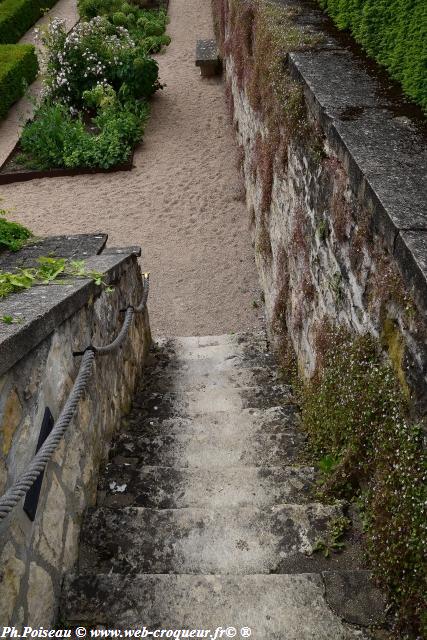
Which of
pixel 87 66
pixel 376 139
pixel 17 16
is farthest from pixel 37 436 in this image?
pixel 17 16

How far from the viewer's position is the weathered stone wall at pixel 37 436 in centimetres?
183

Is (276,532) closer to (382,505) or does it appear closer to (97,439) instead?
(382,505)

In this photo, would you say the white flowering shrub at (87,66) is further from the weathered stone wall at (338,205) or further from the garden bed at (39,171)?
the weathered stone wall at (338,205)

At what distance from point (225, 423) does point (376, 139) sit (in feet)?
6.78

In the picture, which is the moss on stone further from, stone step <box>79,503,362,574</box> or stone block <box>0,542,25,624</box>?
stone block <box>0,542,25,624</box>

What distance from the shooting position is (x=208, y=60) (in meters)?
11.6

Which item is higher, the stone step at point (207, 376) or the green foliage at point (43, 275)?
the green foliage at point (43, 275)

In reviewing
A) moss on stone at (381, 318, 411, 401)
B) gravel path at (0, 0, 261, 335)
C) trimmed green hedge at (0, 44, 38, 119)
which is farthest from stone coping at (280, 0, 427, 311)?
trimmed green hedge at (0, 44, 38, 119)

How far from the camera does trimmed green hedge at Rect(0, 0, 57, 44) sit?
530 inches

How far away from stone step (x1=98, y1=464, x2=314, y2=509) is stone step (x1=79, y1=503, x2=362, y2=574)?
0.73 ft

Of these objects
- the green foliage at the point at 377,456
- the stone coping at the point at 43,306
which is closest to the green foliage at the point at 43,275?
the stone coping at the point at 43,306

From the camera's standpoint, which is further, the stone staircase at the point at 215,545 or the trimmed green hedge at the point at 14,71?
the trimmed green hedge at the point at 14,71

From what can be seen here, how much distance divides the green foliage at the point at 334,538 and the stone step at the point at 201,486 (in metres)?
0.35

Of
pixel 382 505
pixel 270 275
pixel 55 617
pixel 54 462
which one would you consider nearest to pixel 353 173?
pixel 382 505
